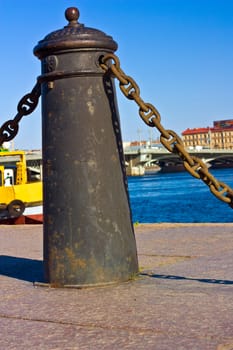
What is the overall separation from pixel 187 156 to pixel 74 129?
656mm

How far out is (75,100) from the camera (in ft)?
13.1

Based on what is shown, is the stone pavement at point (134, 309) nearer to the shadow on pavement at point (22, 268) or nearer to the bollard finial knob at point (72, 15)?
the shadow on pavement at point (22, 268)

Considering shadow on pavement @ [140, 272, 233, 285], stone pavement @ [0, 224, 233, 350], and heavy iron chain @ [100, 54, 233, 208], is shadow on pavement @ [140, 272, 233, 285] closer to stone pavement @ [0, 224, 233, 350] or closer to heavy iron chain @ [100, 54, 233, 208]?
stone pavement @ [0, 224, 233, 350]

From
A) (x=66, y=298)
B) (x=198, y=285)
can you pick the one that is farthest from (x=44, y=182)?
(x=198, y=285)

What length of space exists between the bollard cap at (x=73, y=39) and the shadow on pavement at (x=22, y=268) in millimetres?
1271

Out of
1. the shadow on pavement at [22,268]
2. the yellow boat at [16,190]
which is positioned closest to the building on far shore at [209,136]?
the yellow boat at [16,190]

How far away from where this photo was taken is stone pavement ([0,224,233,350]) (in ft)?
8.89

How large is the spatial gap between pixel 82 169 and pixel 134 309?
0.98 meters

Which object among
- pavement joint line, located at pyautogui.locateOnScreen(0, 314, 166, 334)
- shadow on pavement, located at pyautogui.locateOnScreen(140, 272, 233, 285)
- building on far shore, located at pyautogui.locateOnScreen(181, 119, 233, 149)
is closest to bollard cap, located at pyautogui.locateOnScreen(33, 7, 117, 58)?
shadow on pavement, located at pyautogui.locateOnScreen(140, 272, 233, 285)

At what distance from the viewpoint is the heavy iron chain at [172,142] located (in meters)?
3.63

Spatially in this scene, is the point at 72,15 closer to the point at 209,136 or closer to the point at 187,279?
the point at 187,279

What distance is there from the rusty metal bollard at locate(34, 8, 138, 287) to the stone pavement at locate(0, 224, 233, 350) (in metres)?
0.15

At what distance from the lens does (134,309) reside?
127 inches

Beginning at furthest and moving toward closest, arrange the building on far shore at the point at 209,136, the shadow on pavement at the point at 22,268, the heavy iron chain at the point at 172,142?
the building on far shore at the point at 209,136, the shadow on pavement at the point at 22,268, the heavy iron chain at the point at 172,142
